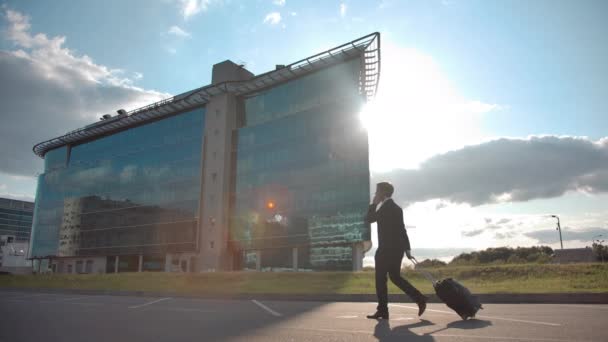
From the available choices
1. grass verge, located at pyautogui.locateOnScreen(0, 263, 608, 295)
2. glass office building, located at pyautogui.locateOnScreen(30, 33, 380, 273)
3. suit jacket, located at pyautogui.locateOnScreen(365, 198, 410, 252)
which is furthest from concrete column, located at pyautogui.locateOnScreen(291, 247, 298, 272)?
suit jacket, located at pyautogui.locateOnScreen(365, 198, 410, 252)

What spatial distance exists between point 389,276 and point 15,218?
634 ft

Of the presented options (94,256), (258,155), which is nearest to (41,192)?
(94,256)

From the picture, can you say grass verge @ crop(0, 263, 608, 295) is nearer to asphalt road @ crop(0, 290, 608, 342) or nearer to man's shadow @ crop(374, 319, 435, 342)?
asphalt road @ crop(0, 290, 608, 342)

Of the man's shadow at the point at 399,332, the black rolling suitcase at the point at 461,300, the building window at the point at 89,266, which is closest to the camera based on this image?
the man's shadow at the point at 399,332

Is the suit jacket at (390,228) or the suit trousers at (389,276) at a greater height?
the suit jacket at (390,228)

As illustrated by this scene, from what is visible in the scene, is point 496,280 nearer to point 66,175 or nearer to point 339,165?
point 339,165

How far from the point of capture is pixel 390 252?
589 cm

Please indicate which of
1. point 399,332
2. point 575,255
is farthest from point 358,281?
point 575,255

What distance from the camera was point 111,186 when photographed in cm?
5797

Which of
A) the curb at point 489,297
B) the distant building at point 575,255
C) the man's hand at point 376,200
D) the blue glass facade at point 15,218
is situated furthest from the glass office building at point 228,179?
the blue glass facade at point 15,218

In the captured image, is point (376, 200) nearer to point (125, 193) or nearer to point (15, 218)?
point (125, 193)

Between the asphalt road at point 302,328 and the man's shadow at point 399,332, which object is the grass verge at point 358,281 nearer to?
the asphalt road at point 302,328

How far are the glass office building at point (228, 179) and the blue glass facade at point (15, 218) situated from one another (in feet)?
384

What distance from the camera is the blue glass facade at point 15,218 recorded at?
16200 cm
